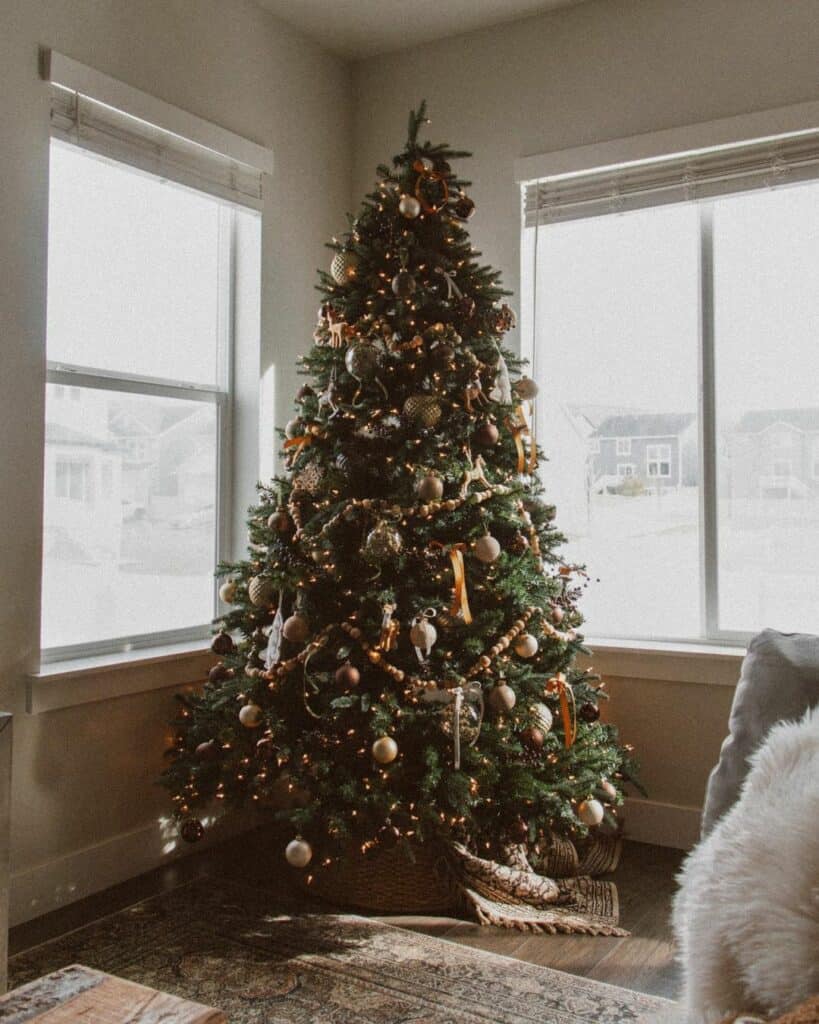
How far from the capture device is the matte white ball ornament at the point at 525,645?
2744 mm

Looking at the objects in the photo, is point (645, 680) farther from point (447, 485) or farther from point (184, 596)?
point (184, 596)

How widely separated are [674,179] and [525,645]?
177cm

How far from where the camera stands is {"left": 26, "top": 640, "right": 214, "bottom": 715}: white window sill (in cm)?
274

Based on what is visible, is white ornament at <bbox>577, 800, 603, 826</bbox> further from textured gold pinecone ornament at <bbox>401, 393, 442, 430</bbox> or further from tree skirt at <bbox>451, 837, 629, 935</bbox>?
textured gold pinecone ornament at <bbox>401, 393, 442, 430</bbox>

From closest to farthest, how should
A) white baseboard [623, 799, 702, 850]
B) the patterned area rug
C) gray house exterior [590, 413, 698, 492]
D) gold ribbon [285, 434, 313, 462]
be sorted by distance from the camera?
the patterned area rug, gold ribbon [285, 434, 313, 462], white baseboard [623, 799, 702, 850], gray house exterior [590, 413, 698, 492]

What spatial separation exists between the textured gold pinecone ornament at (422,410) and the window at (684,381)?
39.3 inches

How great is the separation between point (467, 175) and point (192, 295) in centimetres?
118

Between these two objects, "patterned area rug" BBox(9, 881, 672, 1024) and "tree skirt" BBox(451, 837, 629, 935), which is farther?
"tree skirt" BBox(451, 837, 629, 935)

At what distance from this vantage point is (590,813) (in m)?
2.75

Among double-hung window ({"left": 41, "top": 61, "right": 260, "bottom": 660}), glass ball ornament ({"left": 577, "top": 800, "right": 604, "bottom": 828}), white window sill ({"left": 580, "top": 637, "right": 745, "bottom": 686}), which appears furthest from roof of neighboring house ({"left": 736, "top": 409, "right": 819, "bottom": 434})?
double-hung window ({"left": 41, "top": 61, "right": 260, "bottom": 660})

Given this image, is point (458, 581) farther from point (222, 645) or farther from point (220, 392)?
point (220, 392)

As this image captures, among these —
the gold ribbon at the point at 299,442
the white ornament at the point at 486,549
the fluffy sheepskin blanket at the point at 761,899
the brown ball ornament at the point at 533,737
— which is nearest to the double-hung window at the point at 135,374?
the gold ribbon at the point at 299,442

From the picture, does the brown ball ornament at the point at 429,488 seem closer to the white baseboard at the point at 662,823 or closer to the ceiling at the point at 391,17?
the white baseboard at the point at 662,823

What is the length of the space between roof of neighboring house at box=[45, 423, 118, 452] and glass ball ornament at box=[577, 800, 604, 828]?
6.03 feet
